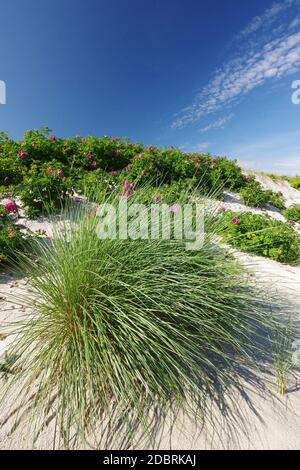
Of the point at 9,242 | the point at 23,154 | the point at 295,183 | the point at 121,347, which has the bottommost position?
the point at 121,347

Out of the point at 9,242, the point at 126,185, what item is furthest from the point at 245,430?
the point at 9,242

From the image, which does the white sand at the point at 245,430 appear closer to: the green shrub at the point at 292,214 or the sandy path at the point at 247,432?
the sandy path at the point at 247,432

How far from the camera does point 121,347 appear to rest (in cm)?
142

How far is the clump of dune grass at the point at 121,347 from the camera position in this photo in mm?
1288

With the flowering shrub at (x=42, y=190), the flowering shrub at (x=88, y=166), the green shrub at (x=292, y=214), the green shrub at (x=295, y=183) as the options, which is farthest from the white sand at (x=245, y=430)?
the green shrub at (x=295, y=183)

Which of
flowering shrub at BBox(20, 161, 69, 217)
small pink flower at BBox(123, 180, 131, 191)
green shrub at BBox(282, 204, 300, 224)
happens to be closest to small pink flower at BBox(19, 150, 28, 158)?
flowering shrub at BBox(20, 161, 69, 217)

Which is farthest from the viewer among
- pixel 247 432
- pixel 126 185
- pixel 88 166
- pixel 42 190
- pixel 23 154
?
pixel 88 166

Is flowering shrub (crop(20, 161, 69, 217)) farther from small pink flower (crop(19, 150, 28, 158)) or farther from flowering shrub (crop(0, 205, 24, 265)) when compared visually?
small pink flower (crop(19, 150, 28, 158))

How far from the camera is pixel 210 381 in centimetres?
151

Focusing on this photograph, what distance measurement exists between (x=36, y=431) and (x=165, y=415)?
67 centimetres

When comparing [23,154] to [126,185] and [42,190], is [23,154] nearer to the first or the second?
[42,190]

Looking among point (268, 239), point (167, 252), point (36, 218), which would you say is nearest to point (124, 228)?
point (167, 252)

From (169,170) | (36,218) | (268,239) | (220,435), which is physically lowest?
(220,435)

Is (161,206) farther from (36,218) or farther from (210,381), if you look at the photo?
(36,218)
